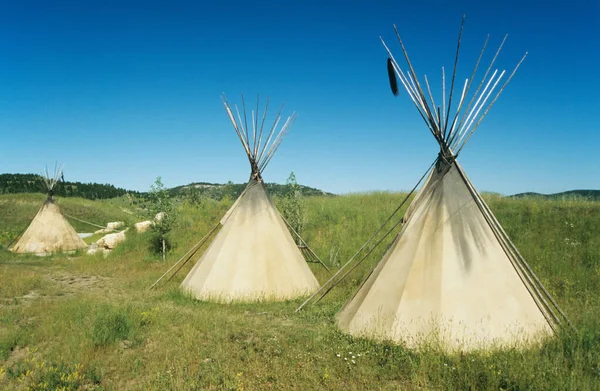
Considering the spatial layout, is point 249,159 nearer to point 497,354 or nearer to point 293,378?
point 293,378

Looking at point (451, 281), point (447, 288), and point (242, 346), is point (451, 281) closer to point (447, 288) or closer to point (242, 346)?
point (447, 288)

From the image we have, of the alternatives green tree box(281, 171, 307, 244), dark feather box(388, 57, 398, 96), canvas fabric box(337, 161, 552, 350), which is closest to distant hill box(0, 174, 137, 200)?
green tree box(281, 171, 307, 244)

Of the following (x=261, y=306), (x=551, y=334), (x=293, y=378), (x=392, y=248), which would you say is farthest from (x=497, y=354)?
(x=261, y=306)

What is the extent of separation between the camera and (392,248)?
19.1 ft

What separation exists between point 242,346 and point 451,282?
305cm

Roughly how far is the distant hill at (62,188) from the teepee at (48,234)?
24721 millimetres

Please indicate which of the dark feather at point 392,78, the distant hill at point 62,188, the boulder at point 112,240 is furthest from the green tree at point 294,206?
the distant hill at point 62,188

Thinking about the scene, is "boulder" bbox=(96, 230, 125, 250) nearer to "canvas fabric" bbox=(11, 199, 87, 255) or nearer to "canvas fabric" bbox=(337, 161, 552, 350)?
"canvas fabric" bbox=(11, 199, 87, 255)

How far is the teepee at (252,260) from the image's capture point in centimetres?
821

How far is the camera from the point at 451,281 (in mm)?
5145

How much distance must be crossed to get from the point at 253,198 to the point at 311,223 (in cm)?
745

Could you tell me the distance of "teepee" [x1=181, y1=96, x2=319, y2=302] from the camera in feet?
26.9

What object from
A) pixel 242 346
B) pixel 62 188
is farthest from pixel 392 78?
pixel 62 188

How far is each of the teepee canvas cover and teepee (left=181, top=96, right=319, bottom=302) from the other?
277 centimetres
